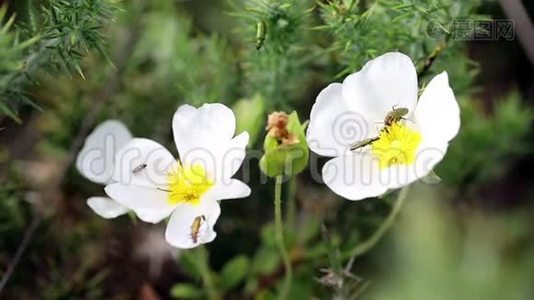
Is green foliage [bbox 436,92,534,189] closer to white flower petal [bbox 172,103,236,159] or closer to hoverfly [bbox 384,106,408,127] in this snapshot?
hoverfly [bbox 384,106,408,127]

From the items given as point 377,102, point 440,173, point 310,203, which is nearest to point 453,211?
point 440,173

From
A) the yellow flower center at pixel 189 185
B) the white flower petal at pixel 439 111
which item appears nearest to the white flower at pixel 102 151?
the yellow flower center at pixel 189 185

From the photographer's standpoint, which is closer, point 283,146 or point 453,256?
point 283,146

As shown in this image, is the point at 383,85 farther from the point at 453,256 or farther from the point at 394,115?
the point at 453,256

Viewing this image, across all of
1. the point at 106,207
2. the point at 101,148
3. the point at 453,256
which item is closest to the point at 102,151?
the point at 101,148

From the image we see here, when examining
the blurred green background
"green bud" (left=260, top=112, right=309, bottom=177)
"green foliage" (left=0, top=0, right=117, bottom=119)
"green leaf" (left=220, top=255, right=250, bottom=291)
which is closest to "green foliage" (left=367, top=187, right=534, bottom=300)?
the blurred green background

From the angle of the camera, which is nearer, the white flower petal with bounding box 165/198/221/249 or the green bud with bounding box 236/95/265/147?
the white flower petal with bounding box 165/198/221/249

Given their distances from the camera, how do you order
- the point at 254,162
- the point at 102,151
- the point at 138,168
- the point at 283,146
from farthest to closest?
1. the point at 254,162
2. the point at 102,151
3. the point at 138,168
4. the point at 283,146
